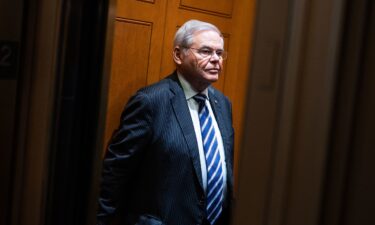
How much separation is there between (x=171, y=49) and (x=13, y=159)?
1510mm

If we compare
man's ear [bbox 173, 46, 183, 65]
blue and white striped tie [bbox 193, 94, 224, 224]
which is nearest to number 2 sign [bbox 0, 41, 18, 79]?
blue and white striped tie [bbox 193, 94, 224, 224]

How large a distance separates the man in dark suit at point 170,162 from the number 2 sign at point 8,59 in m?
0.99

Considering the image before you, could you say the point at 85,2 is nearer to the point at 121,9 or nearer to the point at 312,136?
the point at 312,136

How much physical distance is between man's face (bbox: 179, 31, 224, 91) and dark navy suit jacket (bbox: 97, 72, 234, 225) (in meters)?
0.11

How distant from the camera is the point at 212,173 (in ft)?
6.40

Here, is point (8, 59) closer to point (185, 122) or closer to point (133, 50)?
point (185, 122)

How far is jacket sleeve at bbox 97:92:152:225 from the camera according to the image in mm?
1934

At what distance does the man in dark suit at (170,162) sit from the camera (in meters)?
1.91

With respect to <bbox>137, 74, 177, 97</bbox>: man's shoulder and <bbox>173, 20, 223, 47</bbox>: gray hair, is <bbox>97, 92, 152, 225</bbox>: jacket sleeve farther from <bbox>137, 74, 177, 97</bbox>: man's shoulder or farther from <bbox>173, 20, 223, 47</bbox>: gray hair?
<bbox>173, 20, 223, 47</bbox>: gray hair

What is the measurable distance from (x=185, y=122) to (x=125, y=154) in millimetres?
250

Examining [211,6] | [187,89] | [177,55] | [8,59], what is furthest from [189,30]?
[8,59]

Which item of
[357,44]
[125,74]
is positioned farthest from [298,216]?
[125,74]

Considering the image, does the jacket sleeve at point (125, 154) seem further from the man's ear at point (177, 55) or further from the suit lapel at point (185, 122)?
the man's ear at point (177, 55)

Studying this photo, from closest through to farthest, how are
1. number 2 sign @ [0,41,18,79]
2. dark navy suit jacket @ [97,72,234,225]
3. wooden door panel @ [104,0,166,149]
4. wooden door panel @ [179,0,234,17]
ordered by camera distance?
number 2 sign @ [0,41,18,79]
dark navy suit jacket @ [97,72,234,225]
wooden door panel @ [104,0,166,149]
wooden door panel @ [179,0,234,17]
